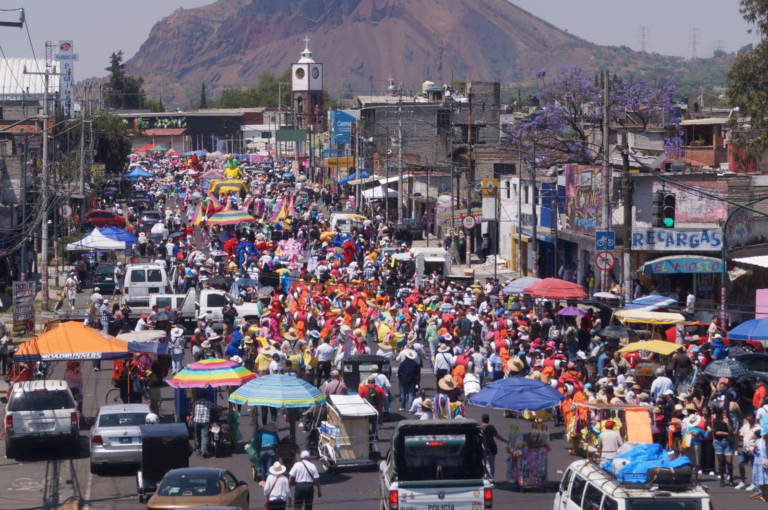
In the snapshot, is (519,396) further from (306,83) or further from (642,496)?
(306,83)

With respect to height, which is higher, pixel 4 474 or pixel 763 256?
pixel 763 256

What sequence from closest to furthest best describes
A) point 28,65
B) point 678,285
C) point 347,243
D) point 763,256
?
point 763,256 < point 678,285 < point 347,243 < point 28,65

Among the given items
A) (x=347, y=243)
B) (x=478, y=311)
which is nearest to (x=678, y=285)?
(x=478, y=311)

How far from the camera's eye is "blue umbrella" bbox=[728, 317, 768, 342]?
22.6 m

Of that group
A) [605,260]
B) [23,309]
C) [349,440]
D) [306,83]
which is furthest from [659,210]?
[306,83]

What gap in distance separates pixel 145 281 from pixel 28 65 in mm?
102886

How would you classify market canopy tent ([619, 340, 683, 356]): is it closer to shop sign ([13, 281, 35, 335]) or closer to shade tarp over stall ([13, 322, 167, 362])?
shade tarp over stall ([13, 322, 167, 362])

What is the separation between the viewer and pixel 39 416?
18781 millimetres

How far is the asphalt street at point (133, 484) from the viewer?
1573cm

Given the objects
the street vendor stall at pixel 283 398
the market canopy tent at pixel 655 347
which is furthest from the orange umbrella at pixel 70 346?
the market canopy tent at pixel 655 347

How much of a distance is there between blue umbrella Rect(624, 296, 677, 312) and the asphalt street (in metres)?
8.13

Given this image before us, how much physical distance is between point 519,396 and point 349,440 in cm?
289

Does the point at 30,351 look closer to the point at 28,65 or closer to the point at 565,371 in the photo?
the point at 565,371

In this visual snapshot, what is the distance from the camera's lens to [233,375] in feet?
62.4
